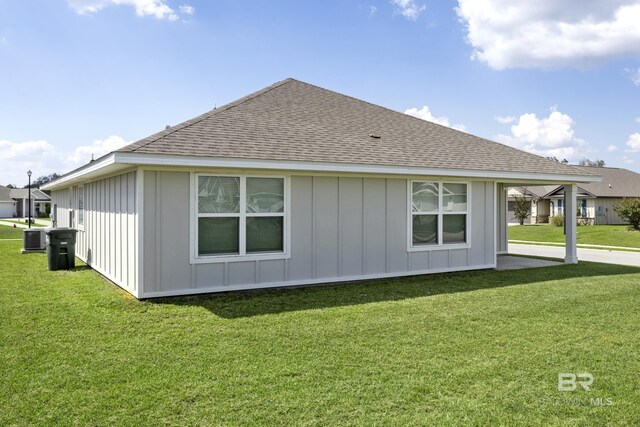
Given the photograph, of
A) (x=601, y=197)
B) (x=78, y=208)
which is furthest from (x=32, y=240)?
(x=601, y=197)

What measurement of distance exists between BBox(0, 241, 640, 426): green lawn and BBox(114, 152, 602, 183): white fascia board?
2.28 m

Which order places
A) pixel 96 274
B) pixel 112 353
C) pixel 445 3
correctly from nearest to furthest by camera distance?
pixel 112 353, pixel 96 274, pixel 445 3

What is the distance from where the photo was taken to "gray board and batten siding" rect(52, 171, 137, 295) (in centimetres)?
802

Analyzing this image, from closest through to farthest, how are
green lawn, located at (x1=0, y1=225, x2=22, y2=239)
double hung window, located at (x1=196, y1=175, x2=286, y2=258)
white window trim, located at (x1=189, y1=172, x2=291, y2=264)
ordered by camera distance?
1. white window trim, located at (x1=189, y1=172, x2=291, y2=264)
2. double hung window, located at (x1=196, y1=175, x2=286, y2=258)
3. green lawn, located at (x1=0, y1=225, x2=22, y2=239)

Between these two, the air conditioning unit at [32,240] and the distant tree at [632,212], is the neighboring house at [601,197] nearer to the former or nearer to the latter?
the distant tree at [632,212]

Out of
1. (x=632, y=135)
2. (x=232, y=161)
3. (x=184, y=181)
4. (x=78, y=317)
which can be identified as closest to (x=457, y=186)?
(x=232, y=161)

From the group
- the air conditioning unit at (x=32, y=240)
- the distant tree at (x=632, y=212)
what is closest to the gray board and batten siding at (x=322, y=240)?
the air conditioning unit at (x=32, y=240)

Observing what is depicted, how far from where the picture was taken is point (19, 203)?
68.2 metres

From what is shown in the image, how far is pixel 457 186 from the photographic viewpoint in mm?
10766

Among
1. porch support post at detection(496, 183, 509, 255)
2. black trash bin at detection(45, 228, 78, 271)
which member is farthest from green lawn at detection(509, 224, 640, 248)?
black trash bin at detection(45, 228, 78, 271)

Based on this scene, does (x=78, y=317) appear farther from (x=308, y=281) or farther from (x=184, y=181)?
(x=308, y=281)

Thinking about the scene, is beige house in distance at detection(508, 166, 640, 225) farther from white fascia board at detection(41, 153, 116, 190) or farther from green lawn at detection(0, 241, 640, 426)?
white fascia board at detection(41, 153, 116, 190)

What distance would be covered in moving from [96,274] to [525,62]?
16.0m

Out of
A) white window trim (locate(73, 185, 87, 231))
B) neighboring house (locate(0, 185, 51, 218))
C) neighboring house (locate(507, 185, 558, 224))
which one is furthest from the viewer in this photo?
neighboring house (locate(0, 185, 51, 218))
